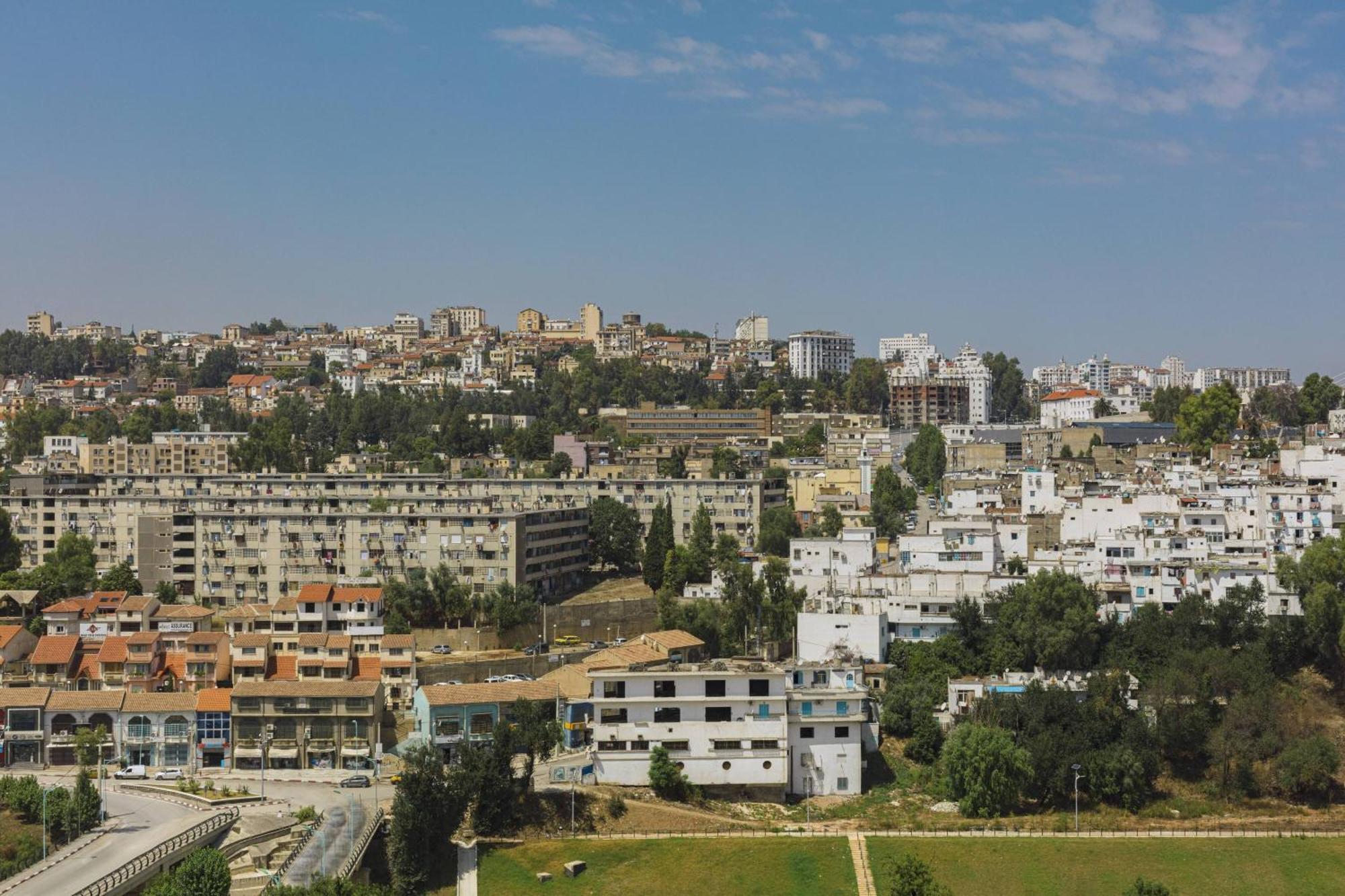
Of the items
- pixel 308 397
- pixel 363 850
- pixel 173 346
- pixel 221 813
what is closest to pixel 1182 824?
pixel 363 850

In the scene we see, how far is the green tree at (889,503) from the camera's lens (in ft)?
140

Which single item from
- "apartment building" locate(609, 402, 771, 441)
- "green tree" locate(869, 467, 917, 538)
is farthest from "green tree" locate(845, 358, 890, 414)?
"green tree" locate(869, 467, 917, 538)

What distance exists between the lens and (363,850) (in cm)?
2147

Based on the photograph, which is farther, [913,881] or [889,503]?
[889,503]

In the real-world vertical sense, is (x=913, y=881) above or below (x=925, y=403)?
below

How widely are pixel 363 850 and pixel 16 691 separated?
9.58 m

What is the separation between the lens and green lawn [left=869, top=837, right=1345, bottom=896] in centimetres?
2156

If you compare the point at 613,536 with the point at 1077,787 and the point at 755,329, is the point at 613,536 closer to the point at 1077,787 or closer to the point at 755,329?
the point at 1077,787

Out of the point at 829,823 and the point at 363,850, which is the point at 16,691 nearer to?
the point at 363,850

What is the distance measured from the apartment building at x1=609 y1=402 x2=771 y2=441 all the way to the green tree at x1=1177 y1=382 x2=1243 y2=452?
63.9 feet

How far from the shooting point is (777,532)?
41906 millimetres

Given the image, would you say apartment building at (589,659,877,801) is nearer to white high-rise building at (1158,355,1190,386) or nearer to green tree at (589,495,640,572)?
green tree at (589,495,640,572)

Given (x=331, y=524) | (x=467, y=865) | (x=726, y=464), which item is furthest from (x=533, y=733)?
(x=726, y=464)

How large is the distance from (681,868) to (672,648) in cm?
819
